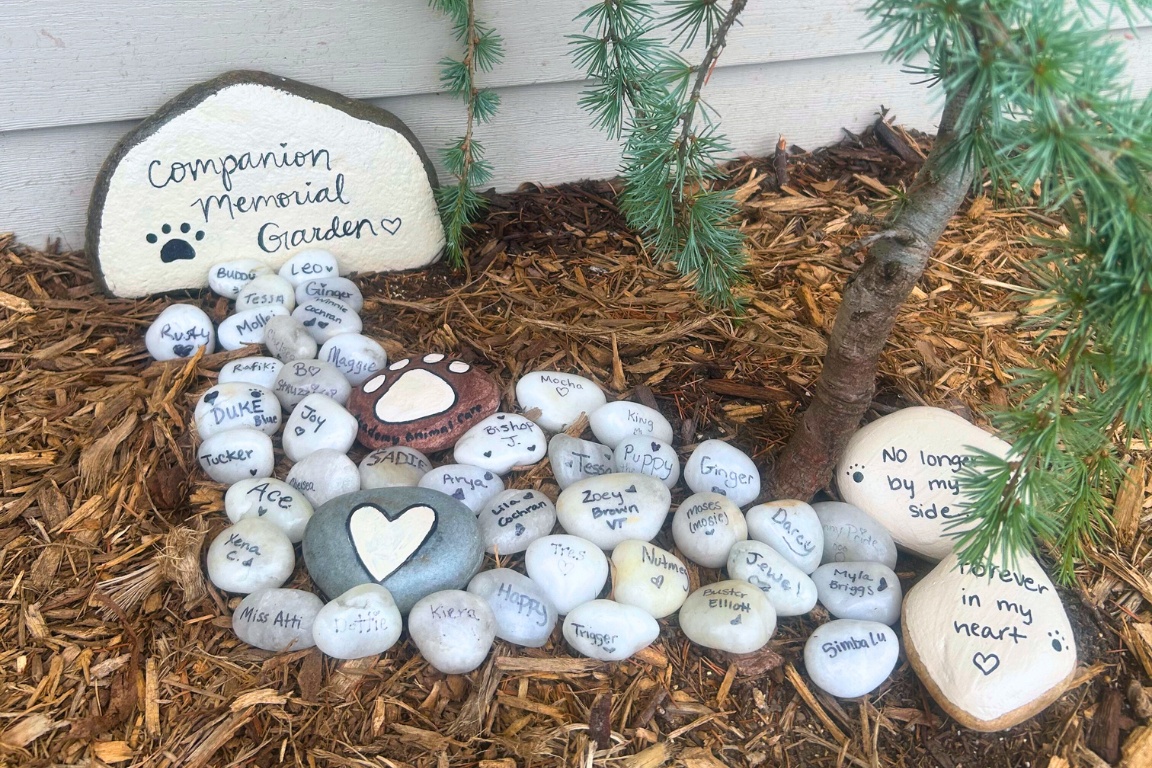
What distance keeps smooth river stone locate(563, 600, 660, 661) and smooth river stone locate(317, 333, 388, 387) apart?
0.64 meters

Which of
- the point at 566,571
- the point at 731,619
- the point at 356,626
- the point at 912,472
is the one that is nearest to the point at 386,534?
the point at 356,626

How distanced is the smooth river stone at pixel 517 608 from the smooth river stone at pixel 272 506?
29 centimetres

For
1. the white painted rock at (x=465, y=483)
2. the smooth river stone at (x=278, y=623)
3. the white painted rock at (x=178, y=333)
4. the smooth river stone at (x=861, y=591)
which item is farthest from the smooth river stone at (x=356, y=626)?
the white painted rock at (x=178, y=333)

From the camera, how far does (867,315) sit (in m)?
1.17

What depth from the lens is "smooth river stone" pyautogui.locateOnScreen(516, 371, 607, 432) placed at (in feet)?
4.97

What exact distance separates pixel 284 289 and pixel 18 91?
0.61 meters

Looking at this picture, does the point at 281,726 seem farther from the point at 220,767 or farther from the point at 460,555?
the point at 460,555

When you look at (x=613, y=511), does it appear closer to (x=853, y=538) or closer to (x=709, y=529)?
(x=709, y=529)

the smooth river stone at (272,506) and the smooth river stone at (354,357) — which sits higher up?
the smooth river stone at (354,357)

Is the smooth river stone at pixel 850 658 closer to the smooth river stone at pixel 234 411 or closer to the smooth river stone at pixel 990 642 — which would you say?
the smooth river stone at pixel 990 642

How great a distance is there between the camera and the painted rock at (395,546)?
1.21 m

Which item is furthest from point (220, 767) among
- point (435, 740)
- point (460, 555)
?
point (460, 555)

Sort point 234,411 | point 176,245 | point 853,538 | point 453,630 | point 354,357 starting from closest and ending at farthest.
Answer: point 453,630
point 853,538
point 234,411
point 354,357
point 176,245

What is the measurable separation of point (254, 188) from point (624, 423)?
905 millimetres
